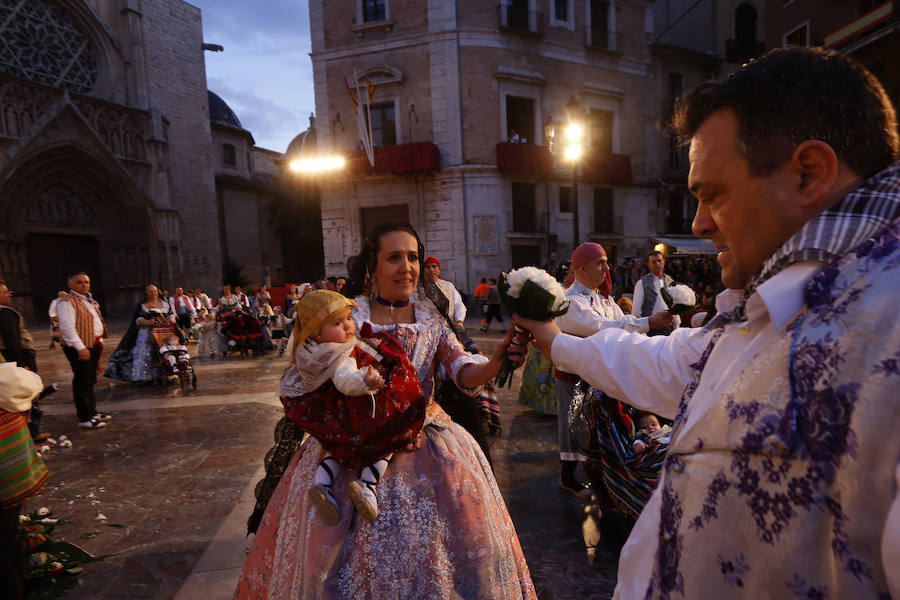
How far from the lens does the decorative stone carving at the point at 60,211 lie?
19.2 m

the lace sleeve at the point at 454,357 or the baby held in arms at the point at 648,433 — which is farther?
the baby held in arms at the point at 648,433

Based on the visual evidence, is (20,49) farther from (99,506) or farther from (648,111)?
(648,111)

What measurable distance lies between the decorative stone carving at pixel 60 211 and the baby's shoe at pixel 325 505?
77.7 ft

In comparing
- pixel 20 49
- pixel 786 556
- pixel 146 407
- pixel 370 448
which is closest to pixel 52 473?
pixel 146 407

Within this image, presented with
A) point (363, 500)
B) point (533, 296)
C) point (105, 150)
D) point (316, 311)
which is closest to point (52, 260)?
point (105, 150)

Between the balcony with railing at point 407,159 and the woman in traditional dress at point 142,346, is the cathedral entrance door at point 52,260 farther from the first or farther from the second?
the woman in traditional dress at point 142,346

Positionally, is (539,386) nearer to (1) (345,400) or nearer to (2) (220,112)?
(1) (345,400)

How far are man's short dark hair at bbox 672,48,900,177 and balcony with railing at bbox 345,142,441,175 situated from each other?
57.2ft

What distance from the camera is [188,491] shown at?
4176 mm

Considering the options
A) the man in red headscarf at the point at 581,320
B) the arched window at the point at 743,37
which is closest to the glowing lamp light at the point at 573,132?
the man in red headscarf at the point at 581,320


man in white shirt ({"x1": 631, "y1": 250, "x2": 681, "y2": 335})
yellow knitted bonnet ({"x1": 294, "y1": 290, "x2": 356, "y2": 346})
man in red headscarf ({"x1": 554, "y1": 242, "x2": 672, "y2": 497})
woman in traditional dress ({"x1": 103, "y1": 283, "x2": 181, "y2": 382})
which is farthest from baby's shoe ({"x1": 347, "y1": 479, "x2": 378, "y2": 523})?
woman in traditional dress ({"x1": 103, "y1": 283, "x2": 181, "y2": 382})

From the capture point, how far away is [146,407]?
7.10 m

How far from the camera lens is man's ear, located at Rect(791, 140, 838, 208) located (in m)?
0.93

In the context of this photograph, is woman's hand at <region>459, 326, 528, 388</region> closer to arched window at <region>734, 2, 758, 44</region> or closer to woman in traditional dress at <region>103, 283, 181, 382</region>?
woman in traditional dress at <region>103, 283, 181, 382</region>
